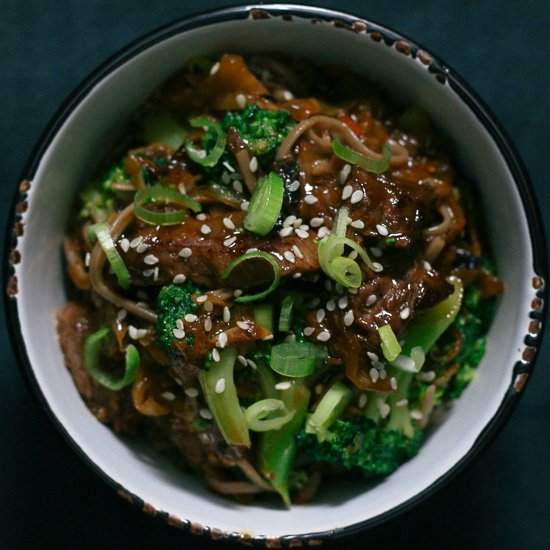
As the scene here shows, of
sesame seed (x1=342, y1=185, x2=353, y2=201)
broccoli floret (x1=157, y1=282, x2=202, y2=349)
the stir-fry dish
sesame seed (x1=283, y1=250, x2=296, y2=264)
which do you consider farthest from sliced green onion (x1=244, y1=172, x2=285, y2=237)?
broccoli floret (x1=157, y1=282, x2=202, y2=349)

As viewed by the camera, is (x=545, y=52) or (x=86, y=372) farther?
(x=545, y=52)

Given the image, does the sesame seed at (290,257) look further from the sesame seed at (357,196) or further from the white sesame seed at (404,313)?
the white sesame seed at (404,313)

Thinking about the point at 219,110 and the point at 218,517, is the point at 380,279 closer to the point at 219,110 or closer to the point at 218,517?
the point at 219,110

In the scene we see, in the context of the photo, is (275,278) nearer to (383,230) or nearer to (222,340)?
(222,340)

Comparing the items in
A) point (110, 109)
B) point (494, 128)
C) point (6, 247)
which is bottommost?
point (6, 247)

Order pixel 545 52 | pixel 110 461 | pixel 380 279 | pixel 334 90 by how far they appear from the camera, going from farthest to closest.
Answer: pixel 545 52 → pixel 334 90 → pixel 110 461 → pixel 380 279

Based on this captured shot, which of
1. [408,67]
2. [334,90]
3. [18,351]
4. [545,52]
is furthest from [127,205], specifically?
[545,52]

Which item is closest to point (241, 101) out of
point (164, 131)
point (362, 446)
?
point (164, 131)
